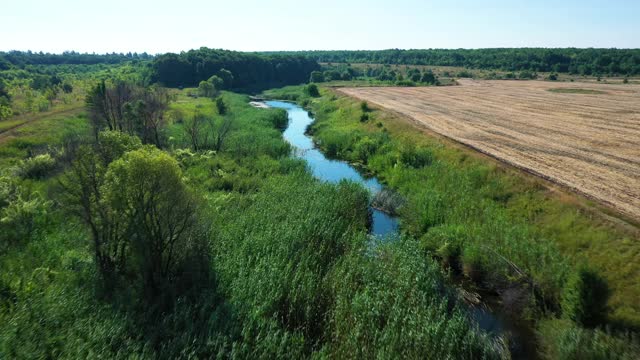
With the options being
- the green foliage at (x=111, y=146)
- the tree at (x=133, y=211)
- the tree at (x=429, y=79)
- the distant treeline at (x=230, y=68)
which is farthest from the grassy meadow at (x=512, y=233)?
the distant treeline at (x=230, y=68)

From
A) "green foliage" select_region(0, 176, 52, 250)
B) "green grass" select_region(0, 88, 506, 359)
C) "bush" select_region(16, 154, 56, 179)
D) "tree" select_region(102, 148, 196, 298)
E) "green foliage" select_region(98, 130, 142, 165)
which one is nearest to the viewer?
"green grass" select_region(0, 88, 506, 359)

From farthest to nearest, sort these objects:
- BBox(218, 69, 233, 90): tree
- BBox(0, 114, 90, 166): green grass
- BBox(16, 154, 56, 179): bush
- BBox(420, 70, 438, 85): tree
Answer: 1. BBox(218, 69, 233, 90): tree
2. BBox(420, 70, 438, 85): tree
3. BBox(0, 114, 90, 166): green grass
4. BBox(16, 154, 56, 179): bush

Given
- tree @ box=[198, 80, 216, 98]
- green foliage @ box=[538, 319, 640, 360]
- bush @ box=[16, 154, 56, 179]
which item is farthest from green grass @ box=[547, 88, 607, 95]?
bush @ box=[16, 154, 56, 179]

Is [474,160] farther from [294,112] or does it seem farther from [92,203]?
[294,112]

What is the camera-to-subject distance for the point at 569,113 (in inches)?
2007

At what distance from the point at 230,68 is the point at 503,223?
391 ft

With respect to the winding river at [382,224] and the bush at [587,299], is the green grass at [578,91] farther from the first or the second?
the bush at [587,299]

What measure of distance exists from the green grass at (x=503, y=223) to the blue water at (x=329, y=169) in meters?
1.41

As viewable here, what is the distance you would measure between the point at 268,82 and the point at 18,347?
13519 cm

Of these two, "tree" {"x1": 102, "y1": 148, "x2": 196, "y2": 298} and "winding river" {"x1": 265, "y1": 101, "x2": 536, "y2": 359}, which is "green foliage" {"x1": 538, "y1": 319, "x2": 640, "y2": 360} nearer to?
"winding river" {"x1": 265, "y1": 101, "x2": 536, "y2": 359}

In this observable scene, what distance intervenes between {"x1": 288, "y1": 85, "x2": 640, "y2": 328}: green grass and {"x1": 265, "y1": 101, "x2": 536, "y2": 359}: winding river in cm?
154

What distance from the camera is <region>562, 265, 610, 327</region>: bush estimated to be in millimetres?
14438

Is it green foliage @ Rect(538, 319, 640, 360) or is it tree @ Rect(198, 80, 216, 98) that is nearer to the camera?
green foliage @ Rect(538, 319, 640, 360)

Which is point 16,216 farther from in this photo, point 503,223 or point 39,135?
point 39,135
